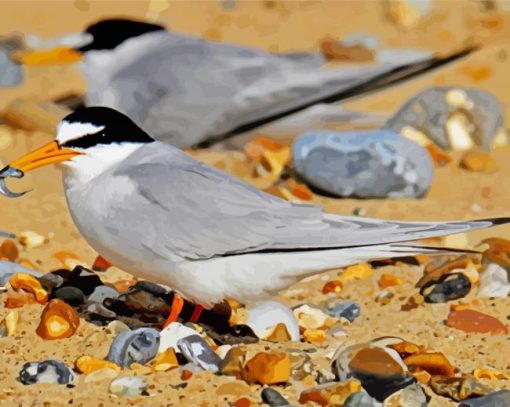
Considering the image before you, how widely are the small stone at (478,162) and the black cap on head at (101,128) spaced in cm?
221

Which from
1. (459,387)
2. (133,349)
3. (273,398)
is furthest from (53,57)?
(459,387)

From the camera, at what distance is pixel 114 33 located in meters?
6.63

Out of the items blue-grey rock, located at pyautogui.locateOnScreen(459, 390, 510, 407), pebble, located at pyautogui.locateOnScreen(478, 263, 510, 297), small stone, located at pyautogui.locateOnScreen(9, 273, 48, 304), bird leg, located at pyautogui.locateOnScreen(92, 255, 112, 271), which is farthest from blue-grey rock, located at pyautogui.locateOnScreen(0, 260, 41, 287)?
blue-grey rock, located at pyautogui.locateOnScreen(459, 390, 510, 407)

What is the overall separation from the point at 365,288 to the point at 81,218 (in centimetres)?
104

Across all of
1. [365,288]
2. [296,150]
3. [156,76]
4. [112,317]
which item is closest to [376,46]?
[156,76]

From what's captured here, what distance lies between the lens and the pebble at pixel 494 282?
13.6 ft

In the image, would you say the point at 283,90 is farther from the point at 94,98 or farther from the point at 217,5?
the point at 217,5

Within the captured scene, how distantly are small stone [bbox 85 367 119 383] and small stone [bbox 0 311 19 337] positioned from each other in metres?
0.40

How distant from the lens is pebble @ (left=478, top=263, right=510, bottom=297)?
4.13m

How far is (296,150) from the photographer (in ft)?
17.3

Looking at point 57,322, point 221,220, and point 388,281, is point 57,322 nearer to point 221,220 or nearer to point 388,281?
point 221,220

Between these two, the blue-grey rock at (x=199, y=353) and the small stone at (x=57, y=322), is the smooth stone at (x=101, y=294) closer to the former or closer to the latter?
the small stone at (x=57, y=322)

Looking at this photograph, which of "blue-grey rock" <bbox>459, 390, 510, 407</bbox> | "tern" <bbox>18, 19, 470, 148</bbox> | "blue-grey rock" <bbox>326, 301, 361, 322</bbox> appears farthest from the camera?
"tern" <bbox>18, 19, 470, 148</bbox>

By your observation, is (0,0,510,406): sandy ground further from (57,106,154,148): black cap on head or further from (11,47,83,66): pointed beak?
(57,106,154,148): black cap on head
